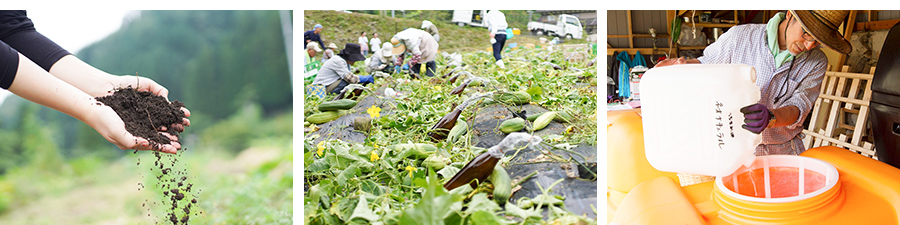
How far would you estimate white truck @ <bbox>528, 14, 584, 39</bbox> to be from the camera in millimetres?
1819

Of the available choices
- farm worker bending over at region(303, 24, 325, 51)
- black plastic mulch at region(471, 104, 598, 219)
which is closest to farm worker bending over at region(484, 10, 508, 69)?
black plastic mulch at region(471, 104, 598, 219)

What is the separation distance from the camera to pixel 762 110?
1290 mm

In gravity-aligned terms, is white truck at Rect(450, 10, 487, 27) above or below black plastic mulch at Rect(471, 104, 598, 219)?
above

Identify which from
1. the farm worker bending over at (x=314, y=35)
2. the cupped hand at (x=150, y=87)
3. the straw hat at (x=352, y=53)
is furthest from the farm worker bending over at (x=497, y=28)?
the cupped hand at (x=150, y=87)

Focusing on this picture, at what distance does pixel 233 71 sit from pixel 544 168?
1.47 m

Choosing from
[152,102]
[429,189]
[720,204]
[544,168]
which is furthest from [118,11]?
[720,204]

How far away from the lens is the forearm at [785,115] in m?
1.59

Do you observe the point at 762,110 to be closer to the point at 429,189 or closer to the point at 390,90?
the point at 429,189

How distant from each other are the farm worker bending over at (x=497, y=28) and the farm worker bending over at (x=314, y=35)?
27.8 inches

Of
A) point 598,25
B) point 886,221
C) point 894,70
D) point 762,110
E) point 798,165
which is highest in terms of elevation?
point 598,25

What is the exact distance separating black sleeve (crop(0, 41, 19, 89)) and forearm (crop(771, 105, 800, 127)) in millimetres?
2621

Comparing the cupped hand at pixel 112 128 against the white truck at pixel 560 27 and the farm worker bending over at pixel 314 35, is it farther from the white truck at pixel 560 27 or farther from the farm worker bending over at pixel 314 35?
the white truck at pixel 560 27

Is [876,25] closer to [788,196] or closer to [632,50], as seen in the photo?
[632,50]

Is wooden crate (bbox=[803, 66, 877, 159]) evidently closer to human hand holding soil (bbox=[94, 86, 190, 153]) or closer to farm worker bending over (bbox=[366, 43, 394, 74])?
farm worker bending over (bbox=[366, 43, 394, 74])
